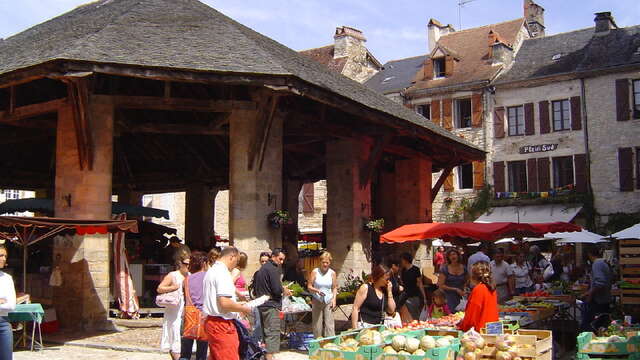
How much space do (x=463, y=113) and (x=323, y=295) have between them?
23.4 metres

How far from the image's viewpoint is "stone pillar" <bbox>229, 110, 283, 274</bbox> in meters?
12.7

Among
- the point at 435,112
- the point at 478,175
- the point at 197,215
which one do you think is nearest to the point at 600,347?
the point at 197,215

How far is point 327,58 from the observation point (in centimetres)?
3581

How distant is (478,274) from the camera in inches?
271

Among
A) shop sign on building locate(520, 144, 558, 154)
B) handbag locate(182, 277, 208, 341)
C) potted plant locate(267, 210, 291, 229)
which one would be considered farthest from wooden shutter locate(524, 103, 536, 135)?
→ handbag locate(182, 277, 208, 341)

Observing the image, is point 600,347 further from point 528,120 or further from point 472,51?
point 472,51

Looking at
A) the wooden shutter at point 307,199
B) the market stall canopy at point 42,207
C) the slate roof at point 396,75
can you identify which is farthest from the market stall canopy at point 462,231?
the wooden shutter at point 307,199

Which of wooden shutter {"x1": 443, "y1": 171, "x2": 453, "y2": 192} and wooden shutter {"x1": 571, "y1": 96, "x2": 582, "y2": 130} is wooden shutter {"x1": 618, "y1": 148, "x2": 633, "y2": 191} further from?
wooden shutter {"x1": 443, "y1": 171, "x2": 453, "y2": 192}

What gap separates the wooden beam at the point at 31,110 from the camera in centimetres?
1243

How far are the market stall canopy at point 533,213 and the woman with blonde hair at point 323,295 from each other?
18.9 metres

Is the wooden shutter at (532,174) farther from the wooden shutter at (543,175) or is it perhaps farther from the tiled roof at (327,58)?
the tiled roof at (327,58)

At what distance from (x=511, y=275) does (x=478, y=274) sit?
5070mm

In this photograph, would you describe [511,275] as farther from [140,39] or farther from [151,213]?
[151,213]

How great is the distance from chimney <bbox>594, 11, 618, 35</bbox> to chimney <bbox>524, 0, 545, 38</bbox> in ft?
14.3
